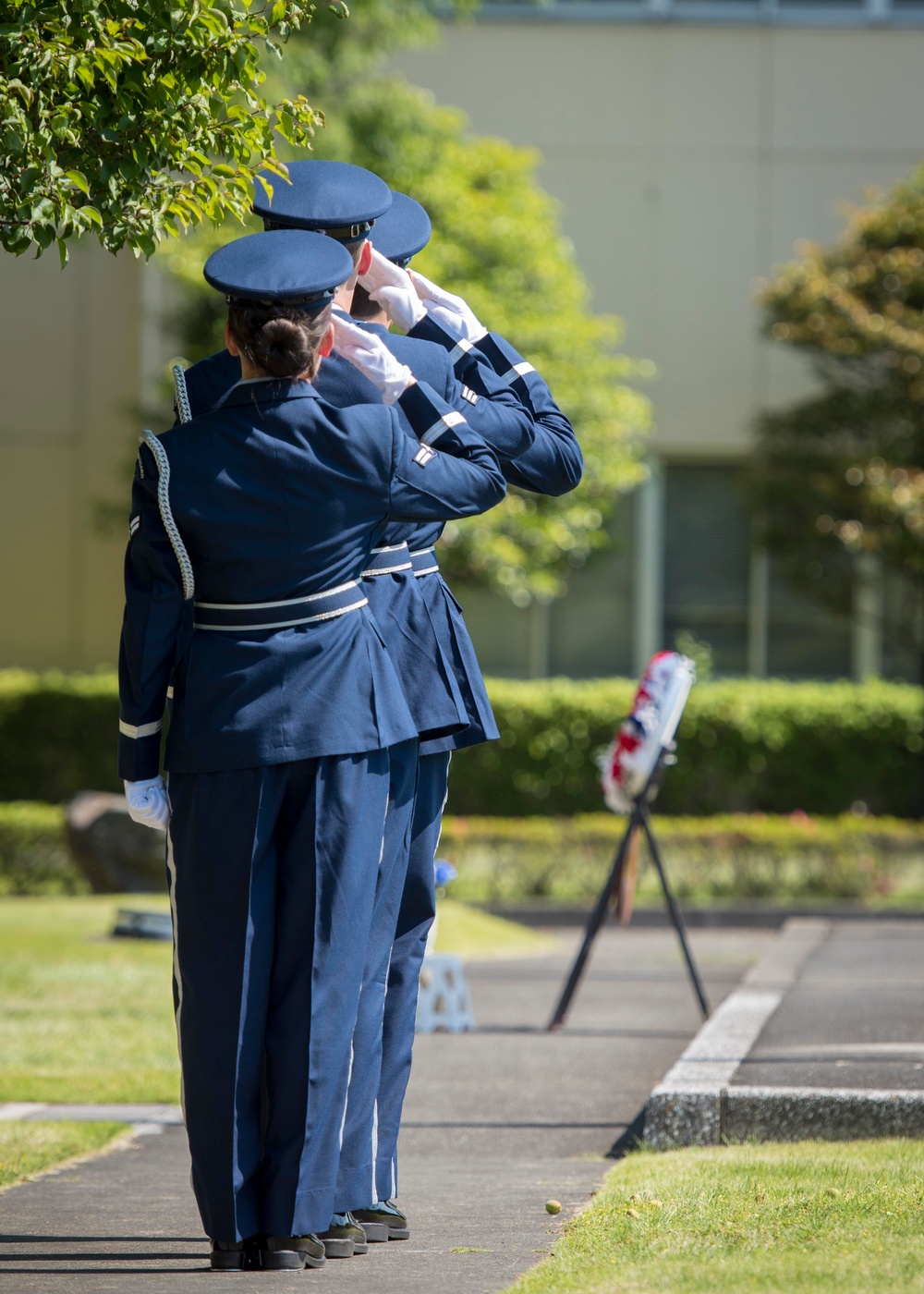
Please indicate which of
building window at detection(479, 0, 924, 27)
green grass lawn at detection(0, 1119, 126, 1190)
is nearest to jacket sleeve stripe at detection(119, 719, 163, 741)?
green grass lawn at detection(0, 1119, 126, 1190)

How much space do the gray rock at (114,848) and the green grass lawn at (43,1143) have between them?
24.5 ft

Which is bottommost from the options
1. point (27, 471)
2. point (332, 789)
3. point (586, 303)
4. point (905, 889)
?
point (905, 889)

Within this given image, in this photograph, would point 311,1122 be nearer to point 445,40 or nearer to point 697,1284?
point 697,1284

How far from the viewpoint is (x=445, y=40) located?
63.4 feet

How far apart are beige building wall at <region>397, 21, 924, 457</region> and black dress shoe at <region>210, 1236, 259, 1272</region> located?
54.4 ft

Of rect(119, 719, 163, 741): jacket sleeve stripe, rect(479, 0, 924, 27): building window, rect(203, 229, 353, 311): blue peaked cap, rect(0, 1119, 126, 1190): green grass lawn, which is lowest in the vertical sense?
rect(0, 1119, 126, 1190): green grass lawn

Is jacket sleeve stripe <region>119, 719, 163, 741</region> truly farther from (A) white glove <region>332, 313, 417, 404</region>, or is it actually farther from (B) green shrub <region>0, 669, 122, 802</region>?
(B) green shrub <region>0, 669, 122, 802</region>

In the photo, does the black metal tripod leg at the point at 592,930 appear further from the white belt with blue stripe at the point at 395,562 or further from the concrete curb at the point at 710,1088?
the white belt with blue stripe at the point at 395,562

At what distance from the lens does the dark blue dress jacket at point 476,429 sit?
376 centimetres

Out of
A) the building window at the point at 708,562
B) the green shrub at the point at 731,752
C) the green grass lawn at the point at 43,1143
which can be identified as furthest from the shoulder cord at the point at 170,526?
the building window at the point at 708,562

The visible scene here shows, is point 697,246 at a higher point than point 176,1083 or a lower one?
higher

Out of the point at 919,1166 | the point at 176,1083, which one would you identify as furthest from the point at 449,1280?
the point at 176,1083

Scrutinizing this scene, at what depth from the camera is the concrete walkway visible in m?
4.78

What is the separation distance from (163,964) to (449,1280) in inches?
262
